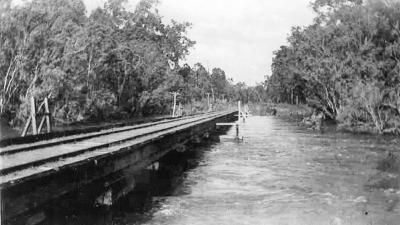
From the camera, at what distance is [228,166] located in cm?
1822

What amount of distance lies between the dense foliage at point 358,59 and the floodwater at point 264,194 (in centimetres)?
1627

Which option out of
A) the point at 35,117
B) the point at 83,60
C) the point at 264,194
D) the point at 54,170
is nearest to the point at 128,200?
the point at 264,194

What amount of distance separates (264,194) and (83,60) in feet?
88.1

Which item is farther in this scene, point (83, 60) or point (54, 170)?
point (83, 60)

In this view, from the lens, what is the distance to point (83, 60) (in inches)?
1423

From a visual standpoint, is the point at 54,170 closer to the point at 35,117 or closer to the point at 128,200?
the point at 128,200

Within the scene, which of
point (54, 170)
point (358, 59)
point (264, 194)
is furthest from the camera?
point (358, 59)

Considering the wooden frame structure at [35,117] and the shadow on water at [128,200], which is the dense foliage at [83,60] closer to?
the wooden frame structure at [35,117]

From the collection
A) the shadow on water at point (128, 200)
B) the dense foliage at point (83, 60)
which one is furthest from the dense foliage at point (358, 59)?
the shadow on water at point (128, 200)

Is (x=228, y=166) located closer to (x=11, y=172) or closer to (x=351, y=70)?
(x=11, y=172)

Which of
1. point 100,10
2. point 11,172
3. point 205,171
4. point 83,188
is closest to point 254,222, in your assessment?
point 83,188

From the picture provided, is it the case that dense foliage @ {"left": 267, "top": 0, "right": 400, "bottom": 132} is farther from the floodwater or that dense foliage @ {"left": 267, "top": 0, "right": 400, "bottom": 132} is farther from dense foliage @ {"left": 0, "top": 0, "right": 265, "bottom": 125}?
dense foliage @ {"left": 0, "top": 0, "right": 265, "bottom": 125}

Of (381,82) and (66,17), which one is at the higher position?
(66,17)

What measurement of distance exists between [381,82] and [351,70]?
199 inches
